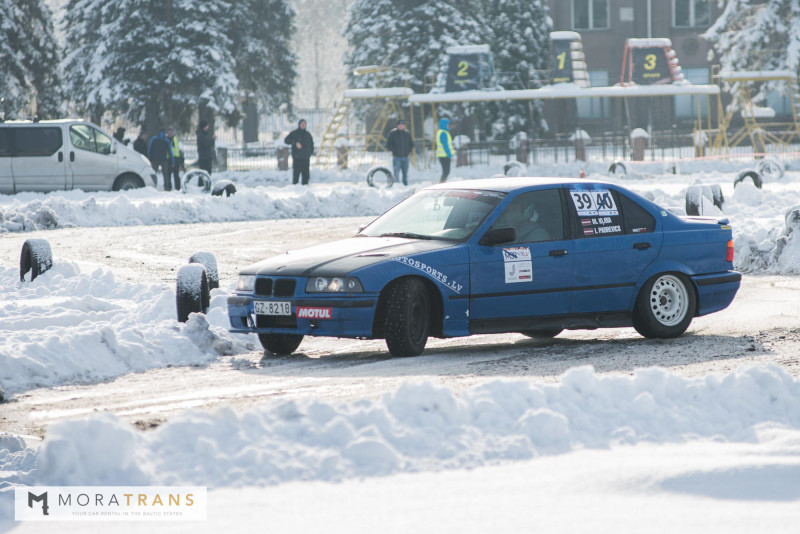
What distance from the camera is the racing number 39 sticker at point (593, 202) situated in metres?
9.98

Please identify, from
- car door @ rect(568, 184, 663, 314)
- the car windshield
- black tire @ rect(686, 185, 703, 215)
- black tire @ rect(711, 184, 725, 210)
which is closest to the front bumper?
the car windshield

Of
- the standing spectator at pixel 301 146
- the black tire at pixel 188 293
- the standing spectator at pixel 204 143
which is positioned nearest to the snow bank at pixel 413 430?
the black tire at pixel 188 293

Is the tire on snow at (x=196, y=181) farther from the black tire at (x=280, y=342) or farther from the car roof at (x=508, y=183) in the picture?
the black tire at (x=280, y=342)

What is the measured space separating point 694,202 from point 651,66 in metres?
24.3

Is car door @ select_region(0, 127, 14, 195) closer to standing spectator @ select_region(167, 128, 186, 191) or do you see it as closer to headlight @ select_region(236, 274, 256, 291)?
standing spectator @ select_region(167, 128, 186, 191)

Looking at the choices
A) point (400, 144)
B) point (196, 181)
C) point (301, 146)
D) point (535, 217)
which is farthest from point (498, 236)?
point (196, 181)

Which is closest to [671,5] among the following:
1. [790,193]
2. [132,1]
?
[132,1]

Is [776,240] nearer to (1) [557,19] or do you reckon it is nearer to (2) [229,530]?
(2) [229,530]

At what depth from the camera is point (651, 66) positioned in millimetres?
41875

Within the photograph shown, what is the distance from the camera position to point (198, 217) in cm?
2459

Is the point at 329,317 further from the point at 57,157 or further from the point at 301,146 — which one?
the point at 301,146

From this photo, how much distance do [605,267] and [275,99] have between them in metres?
49.1

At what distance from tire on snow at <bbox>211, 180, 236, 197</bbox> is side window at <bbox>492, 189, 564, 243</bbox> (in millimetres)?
18166

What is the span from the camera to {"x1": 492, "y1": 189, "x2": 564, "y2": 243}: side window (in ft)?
31.7
